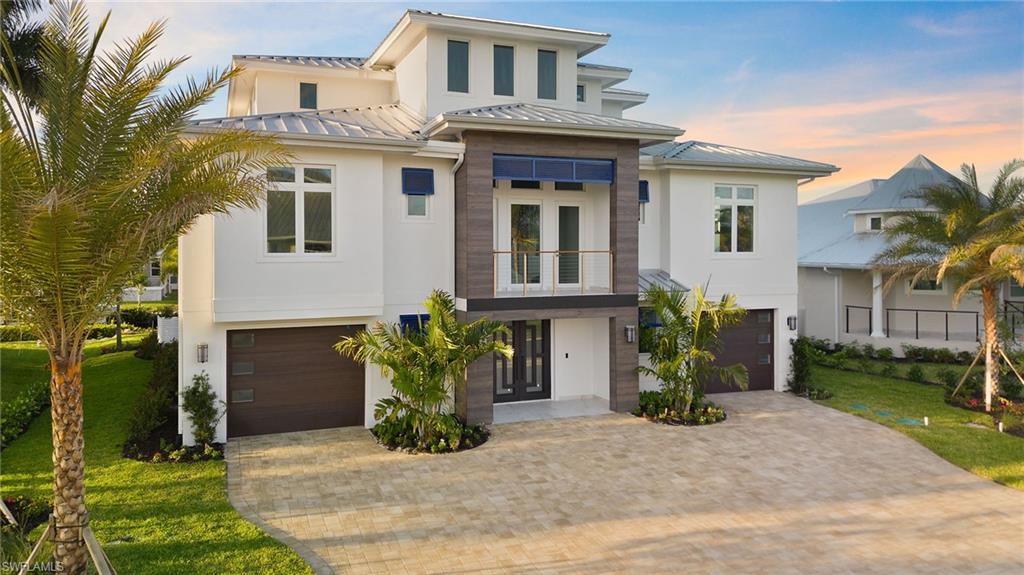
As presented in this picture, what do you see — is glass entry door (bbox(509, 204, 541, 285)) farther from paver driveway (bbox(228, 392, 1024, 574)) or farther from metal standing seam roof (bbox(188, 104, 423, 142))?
paver driveway (bbox(228, 392, 1024, 574))

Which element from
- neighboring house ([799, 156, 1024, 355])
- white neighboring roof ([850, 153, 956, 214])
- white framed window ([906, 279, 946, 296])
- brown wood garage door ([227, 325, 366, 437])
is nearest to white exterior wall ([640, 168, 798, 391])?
neighboring house ([799, 156, 1024, 355])

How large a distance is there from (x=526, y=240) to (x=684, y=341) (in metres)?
4.11

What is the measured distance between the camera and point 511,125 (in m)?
13.0

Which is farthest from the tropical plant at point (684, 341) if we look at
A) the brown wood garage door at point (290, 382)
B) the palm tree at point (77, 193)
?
the palm tree at point (77, 193)

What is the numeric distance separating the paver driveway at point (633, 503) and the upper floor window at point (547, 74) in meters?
8.08

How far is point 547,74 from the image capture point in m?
16.2

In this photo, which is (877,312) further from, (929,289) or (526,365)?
(526,365)

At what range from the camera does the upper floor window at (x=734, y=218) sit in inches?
651

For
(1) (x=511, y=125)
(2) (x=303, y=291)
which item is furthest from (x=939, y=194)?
(2) (x=303, y=291)

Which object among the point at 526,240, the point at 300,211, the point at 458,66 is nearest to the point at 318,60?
the point at 458,66

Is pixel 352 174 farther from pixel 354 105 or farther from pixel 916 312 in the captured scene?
pixel 916 312

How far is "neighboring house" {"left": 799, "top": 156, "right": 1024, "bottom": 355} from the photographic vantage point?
72.2 ft

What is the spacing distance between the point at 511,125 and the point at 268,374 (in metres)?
6.66

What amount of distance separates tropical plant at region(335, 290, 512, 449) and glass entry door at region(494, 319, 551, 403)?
2.68m
